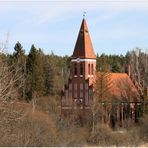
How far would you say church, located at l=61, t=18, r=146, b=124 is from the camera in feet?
192

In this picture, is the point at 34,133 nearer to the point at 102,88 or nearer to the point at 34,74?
the point at 102,88

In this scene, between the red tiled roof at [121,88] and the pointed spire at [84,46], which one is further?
the pointed spire at [84,46]

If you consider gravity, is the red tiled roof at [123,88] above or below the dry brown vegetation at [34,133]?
above

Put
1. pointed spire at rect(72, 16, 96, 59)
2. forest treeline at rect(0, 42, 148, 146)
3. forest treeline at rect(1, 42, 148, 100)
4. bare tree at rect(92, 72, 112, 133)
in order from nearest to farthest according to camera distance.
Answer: forest treeline at rect(0, 42, 148, 146)
bare tree at rect(92, 72, 112, 133)
pointed spire at rect(72, 16, 96, 59)
forest treeline at rect(1, 42, 148, 100)

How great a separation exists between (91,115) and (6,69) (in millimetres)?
36067

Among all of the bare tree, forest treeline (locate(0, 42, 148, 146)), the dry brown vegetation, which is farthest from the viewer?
the bare tree

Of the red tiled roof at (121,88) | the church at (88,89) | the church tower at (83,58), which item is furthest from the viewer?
the church tower at (83,58)

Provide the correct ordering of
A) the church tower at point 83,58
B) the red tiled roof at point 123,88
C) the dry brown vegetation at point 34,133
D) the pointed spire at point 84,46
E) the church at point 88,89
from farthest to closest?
the pointed spire at point 84,46, the church tower at point 83,58, the red tiled roof at point 123,88, the church at point 88,89, the dry brown vegetation at point 34,133

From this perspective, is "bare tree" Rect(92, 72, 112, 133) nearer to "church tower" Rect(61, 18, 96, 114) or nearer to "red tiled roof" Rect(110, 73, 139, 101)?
Answer: "church tower" Rect(61, 18, 96, 114)

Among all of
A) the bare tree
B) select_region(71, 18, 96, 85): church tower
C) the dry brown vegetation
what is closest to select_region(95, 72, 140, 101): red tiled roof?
the bare tree

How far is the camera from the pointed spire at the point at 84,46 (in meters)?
64.0

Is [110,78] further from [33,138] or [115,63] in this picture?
[33,138]

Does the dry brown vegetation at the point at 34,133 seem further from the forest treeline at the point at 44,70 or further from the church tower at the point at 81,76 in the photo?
the forest treeline at the point at 44,70

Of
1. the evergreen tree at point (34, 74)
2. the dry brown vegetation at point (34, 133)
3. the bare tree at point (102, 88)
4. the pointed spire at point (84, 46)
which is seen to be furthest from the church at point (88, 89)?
the dry brown vegetation at point (34, 133)
